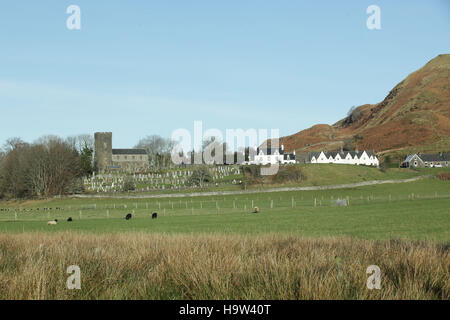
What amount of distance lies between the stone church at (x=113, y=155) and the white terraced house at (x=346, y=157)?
6590cm

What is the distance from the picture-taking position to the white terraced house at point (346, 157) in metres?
158

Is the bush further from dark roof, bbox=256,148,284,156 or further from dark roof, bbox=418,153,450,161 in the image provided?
dark roof, bbox=418,153,450,161

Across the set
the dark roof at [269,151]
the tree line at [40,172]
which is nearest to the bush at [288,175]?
the tree line at [40,172]

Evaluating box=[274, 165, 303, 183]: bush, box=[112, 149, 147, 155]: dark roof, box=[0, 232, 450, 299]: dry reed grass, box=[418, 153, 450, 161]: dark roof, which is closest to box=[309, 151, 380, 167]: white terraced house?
box=[418, 153, 450, 161]: dark roof

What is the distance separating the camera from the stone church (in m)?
175

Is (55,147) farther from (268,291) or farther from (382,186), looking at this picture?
(268,291)

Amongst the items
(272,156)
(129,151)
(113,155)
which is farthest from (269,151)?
(113,155)

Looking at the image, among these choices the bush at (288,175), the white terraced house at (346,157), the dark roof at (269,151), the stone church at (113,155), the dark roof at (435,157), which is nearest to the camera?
the bush at (288,175)

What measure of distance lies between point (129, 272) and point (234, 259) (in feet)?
7.90

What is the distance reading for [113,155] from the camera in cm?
18250

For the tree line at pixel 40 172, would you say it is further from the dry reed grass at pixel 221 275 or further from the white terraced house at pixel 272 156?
the dry reed grass at pixel 221 275

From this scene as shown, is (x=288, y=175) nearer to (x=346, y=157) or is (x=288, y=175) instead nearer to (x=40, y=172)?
(x=40, y=172)

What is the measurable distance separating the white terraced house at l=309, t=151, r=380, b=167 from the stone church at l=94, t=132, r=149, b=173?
6590 centimetres
